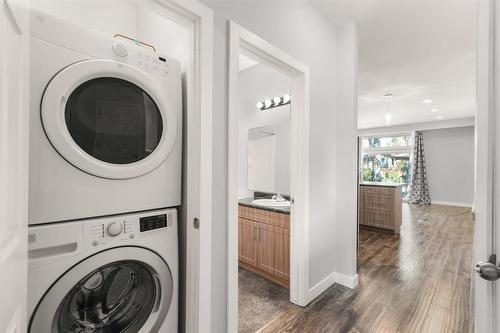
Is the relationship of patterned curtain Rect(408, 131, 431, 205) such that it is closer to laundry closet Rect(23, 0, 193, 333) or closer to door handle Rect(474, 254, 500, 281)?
door handle Rect(474, 254, 500, 281)

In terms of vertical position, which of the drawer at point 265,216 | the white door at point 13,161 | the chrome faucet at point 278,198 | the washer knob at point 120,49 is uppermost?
the washer knob at point 120,49

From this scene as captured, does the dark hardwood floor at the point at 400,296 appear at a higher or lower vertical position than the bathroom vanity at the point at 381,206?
lower

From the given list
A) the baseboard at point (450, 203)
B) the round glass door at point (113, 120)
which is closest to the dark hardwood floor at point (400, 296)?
the round glass door at point (113, 120)

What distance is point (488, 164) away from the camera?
76 centimetres

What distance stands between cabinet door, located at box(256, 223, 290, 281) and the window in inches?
266

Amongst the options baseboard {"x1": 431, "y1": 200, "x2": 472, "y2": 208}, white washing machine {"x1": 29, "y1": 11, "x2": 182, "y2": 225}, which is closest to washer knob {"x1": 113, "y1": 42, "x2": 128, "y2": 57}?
white washing machine {"x1": 29, "y1": 11, "x2": 182, "y2": 225}

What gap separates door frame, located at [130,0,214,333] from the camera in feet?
4.11

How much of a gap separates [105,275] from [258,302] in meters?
1.42

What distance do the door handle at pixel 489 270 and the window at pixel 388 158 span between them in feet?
26.3

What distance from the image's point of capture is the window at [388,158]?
8.20 meters

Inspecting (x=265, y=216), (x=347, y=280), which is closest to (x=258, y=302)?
(x=265, y=216)

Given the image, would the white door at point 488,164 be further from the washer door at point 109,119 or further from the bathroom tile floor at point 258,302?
the bathroom tile floor at point 258,302

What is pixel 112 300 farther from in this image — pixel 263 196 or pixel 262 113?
pixel 262 113

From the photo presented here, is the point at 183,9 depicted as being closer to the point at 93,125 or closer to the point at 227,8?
the point at 227,8
